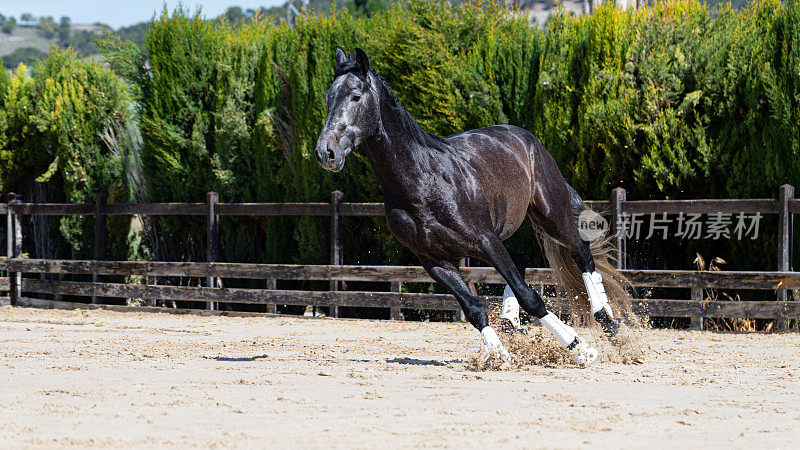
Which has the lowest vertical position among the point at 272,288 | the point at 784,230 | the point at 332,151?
the point at 272,288

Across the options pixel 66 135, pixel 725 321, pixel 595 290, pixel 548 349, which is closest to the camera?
pixel 548 349

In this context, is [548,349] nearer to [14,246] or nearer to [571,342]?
[571,342]

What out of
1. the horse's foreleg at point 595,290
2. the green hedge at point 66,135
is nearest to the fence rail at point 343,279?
the green hedge at point 66,135

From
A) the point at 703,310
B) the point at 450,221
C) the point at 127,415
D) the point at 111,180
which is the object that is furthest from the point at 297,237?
the point at 127,415

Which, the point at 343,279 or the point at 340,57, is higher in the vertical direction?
the point at 340,57

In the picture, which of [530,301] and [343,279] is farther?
[343,279]

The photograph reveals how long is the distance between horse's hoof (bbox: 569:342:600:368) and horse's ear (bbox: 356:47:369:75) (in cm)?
241

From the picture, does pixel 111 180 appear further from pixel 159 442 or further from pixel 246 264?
pixel 159 442

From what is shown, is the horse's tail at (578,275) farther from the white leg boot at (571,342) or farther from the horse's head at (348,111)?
the horse's head at (348,111)

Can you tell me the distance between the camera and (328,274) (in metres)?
10.8

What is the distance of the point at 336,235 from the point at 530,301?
4.95m

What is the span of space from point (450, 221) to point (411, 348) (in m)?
2.21

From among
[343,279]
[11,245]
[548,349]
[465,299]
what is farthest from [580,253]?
[11,245]

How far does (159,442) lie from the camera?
12.5 feet
